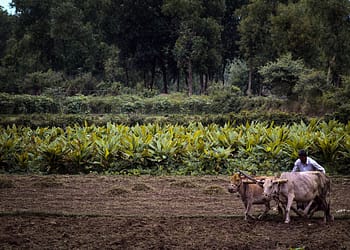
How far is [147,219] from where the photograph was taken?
9.16m

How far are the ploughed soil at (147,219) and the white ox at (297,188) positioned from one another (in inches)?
18.3

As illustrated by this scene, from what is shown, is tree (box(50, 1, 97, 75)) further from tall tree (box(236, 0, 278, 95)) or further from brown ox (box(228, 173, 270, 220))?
brown ox (box(228, 173, 270, 220))

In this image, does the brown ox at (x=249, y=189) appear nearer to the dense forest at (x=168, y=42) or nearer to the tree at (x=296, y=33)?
the dense forest at (x=168, y=42)

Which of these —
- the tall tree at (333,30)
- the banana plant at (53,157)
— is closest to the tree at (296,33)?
the tall tree at (333,30)

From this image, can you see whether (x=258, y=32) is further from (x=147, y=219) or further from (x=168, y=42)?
(x=147, y=219)

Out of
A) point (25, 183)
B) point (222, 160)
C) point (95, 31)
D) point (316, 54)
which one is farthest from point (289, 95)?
point (95, 31)

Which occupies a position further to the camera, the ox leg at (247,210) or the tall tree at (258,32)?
the tall tree at (258,32)

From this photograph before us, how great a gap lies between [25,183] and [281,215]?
6.85 metres

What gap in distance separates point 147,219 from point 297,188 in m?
2.65

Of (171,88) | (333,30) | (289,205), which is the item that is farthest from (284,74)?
(171,88)

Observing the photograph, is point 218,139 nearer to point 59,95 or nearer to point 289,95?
point 289,95

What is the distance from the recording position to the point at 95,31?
60312 mm

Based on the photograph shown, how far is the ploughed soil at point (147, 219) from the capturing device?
7.75 meters

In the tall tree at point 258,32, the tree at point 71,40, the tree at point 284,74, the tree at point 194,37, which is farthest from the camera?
the tree at point 71,40
